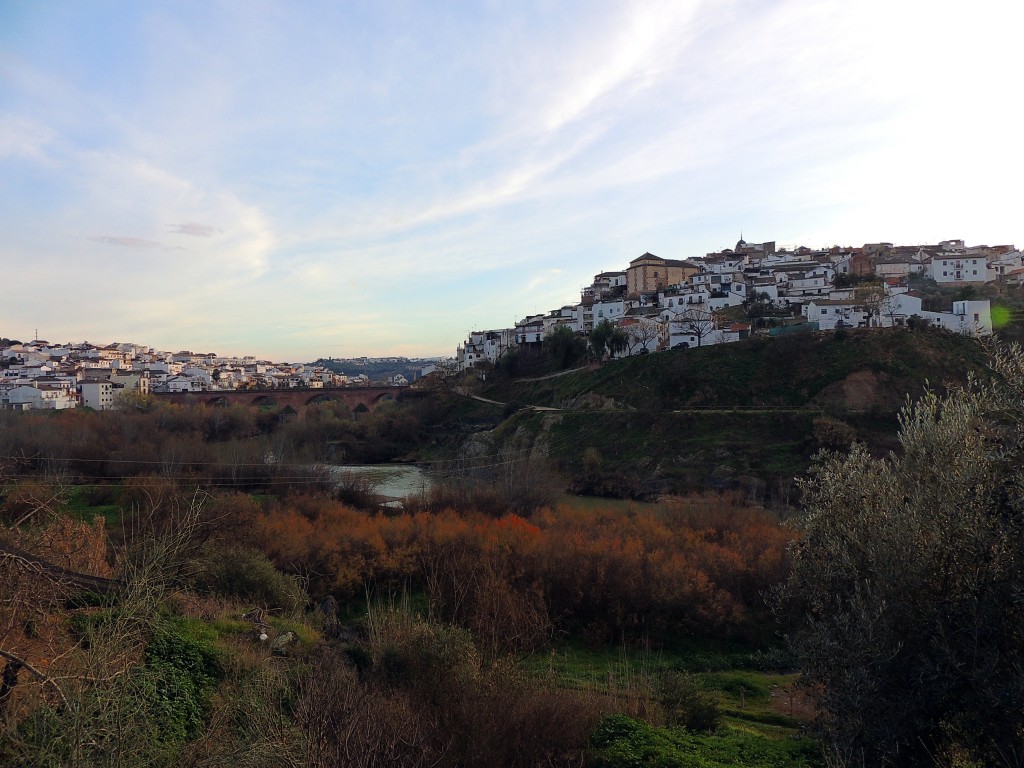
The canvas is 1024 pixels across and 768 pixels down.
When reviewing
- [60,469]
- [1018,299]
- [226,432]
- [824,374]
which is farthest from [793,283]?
[60,469]

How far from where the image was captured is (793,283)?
204 ft

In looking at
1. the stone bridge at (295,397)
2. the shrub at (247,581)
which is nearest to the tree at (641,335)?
the stone bridge at (295,397)

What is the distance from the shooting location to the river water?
3569 cm

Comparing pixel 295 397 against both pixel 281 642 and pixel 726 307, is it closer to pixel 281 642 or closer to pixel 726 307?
pixel 726 307

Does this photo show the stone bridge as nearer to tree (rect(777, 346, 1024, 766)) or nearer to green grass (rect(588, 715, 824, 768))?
green grass (rect(588, 715, 824, 768))

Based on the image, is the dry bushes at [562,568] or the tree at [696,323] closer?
the dry bushes at [562,568]

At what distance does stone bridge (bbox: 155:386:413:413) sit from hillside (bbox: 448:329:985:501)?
16.8 m

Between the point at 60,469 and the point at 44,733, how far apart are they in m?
32.4

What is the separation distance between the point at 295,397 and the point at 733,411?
A: 3890cm

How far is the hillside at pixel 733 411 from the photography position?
115ft

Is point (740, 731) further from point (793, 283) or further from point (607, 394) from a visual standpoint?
point (793, 283)

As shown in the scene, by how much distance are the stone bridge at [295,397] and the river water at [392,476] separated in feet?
43.6

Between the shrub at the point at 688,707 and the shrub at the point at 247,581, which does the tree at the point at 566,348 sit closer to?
the shrub at the point at 247,581

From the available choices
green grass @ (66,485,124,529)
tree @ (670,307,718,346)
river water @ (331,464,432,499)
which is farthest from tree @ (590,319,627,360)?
green grass @ (66,485,124,529)
